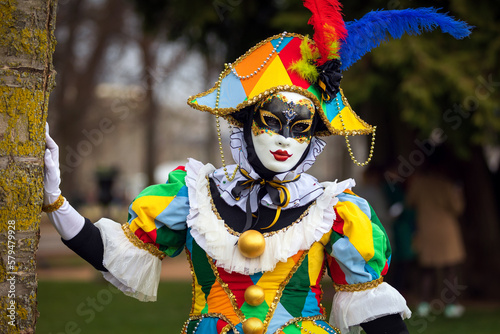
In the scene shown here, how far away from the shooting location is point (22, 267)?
236 centimetres

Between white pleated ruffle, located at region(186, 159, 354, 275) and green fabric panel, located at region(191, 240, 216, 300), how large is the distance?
0.07 metres

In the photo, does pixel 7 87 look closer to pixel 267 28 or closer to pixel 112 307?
pixel 267 28

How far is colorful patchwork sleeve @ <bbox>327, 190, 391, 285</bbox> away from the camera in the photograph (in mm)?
2621

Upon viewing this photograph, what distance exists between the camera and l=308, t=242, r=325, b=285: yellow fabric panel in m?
2.68

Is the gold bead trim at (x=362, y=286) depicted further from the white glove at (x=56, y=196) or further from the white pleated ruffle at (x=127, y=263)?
the white glove at (x=56, y=196)

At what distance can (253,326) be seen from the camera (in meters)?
2.48

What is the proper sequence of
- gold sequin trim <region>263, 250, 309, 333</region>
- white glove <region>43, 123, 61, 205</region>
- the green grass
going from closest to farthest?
white glove <region>43, 123, 61, 205</region>
gold sequin trim <region>263, 250, 309, 333</region>
the green grass

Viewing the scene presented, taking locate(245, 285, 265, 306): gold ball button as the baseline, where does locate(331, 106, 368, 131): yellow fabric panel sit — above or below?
above

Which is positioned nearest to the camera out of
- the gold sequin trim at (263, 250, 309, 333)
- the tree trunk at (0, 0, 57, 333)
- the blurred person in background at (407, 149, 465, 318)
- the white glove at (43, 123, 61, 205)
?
the tree trunk at (0, 0, 57, 333)

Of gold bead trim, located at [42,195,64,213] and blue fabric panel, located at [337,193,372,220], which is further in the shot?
blue fabric panel, located at [337,193,372,220]

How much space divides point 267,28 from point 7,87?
200 inches

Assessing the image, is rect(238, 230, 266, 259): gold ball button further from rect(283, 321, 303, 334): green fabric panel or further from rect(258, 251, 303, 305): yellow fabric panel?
rect(283, 321, 303, 334): green fabric panel

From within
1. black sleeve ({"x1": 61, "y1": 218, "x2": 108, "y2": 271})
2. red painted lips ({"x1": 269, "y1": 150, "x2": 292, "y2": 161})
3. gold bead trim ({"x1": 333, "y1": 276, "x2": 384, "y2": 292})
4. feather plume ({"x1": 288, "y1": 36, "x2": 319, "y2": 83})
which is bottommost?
gold bead trim ({"x1": 333, "y1": 276, "x2": 384, "y2": 292})

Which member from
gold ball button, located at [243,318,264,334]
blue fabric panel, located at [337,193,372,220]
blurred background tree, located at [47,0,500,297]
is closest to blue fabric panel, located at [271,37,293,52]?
blue fabric panel, located at [337,193,372,220]
